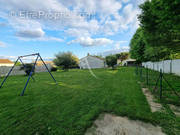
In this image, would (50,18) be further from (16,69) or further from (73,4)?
(16,69)

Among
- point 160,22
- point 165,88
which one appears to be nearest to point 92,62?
point 160,22

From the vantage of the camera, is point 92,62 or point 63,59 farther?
point 92,62

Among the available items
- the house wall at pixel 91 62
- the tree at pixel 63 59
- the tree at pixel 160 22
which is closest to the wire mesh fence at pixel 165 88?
the tree at pixel 160 22

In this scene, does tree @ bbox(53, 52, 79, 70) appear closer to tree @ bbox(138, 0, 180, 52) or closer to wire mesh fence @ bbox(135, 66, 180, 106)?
tree @ bbox(138, 0, 180, 52)

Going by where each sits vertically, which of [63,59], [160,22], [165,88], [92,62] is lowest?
[165,88]

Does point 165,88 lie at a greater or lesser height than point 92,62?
lesser

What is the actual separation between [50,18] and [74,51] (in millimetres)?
14756

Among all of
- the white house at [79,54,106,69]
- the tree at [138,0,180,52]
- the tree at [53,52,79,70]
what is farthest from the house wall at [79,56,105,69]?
the tree at [138,0,180,52]

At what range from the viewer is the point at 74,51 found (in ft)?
73.2

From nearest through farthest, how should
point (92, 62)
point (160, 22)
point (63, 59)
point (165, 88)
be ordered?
point (165, 88)
point (160, 22)
point (63, 59)
point (92, 62)

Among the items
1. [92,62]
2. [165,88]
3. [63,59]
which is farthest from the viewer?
[92,62]

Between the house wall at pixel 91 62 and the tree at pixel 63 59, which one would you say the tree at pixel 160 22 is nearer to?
the tree at pixel 63 59

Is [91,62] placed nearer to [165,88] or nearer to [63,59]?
[63,59]

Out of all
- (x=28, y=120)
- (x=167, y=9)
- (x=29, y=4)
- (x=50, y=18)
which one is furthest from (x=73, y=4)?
(x=28, y=120)
